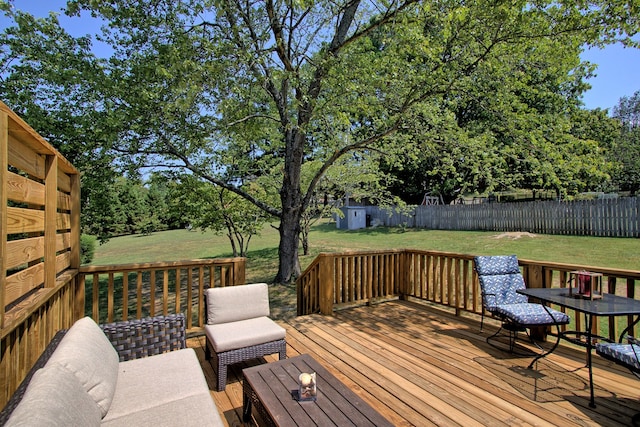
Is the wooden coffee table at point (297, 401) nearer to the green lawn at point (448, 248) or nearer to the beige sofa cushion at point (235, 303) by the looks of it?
the beige sofa cushion at point (235, 303)

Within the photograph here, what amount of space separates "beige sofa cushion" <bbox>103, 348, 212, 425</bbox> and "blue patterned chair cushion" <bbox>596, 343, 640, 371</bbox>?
9.25ft

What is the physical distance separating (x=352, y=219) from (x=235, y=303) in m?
15.2

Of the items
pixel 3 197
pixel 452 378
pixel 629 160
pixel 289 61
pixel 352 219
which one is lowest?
pixel 452 378

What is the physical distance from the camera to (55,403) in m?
1.22

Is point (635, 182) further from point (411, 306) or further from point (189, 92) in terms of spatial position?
point (189, 92)

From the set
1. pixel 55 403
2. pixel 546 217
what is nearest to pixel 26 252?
pixel 55 403

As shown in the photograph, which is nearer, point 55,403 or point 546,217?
point 55,403

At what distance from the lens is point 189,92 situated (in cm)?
481

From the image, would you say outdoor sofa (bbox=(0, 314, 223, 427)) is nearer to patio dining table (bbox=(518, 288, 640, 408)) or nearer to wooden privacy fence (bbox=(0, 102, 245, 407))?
wooden privacy fence (bbox=(0, 102, 245, 407))

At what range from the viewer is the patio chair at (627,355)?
2.27 metres

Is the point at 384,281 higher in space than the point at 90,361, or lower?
lower

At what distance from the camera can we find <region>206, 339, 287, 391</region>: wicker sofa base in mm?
2924

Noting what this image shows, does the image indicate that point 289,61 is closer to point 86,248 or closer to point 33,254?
point 33,254

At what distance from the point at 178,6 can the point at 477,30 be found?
4.93 m
